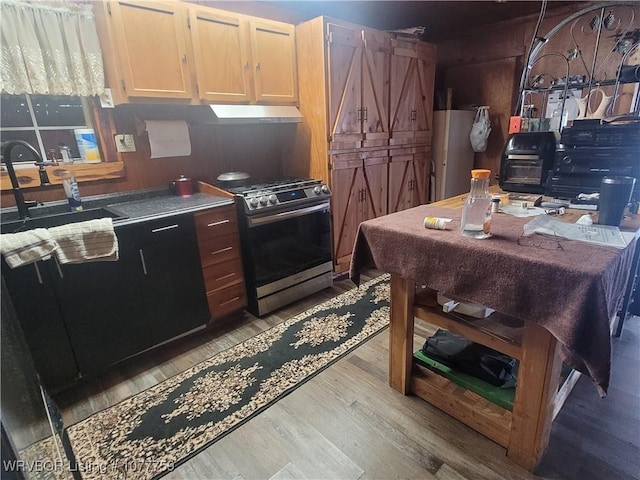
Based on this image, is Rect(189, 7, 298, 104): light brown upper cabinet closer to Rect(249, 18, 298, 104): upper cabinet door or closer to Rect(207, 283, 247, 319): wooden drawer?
Rect(249, 18, 298, 104): upper cabinet door

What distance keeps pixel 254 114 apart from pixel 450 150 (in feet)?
8.24

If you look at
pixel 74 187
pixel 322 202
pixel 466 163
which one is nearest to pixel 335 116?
pixel 322 202

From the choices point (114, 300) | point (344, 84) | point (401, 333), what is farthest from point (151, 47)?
point (401, 333)

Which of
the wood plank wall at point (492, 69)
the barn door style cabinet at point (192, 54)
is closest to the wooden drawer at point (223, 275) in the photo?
the barn door style cabinet at point (192, 54)

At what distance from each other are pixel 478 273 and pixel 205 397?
1.49 metres

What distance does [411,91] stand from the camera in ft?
11.1

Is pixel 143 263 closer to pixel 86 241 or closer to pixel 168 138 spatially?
pixel 86 241

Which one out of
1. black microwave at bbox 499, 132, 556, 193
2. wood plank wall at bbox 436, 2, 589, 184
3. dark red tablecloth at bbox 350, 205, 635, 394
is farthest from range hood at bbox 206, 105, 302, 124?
wood plank wall at bbox 436, 2, 589, 184

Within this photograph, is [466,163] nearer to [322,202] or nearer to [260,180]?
[322,202]

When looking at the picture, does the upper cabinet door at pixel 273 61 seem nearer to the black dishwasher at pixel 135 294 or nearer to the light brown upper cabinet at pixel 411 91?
the light brown upper cabinet at pixel 411 91

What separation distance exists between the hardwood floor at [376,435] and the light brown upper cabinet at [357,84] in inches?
76.0

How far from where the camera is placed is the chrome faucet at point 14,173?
1709 millimetres

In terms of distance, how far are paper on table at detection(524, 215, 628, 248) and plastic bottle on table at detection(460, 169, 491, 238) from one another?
0.15m

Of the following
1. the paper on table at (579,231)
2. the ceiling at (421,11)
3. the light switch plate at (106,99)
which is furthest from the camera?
the ceiling at (421,11)
